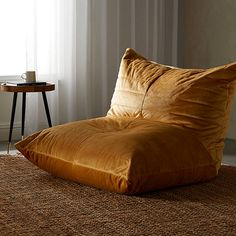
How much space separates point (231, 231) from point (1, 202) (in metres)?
1.05

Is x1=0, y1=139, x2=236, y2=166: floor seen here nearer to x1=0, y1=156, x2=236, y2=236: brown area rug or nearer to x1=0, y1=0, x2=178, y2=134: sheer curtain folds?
x1=0, y1=0, x2=178, y2=134: sheer curtain folds

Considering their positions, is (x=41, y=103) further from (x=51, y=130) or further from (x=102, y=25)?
(x=51, y=130)

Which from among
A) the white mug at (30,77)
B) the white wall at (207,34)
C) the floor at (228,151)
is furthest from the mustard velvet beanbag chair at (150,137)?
the white wall at (207,34)

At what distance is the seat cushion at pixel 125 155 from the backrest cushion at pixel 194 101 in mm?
63

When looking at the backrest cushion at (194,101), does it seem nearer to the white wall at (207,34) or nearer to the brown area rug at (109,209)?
the brown area rug at (109,209)

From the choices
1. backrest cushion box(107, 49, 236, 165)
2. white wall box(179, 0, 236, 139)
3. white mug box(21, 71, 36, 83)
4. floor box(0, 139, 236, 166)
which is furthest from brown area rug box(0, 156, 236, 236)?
white wall box(179, 0, 236, 139)

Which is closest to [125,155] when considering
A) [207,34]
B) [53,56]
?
[53,56]

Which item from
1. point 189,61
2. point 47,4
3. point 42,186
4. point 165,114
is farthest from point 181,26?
point 42,186

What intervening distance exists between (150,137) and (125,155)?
196 mm

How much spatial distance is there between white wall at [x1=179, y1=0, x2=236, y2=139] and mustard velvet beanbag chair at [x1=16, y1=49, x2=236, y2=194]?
1.75 meters

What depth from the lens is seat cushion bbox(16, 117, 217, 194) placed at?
9.63 ft

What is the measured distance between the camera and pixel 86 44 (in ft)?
17.3

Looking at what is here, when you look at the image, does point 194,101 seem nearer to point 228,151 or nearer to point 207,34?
point 228,151

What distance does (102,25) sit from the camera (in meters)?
5.33
